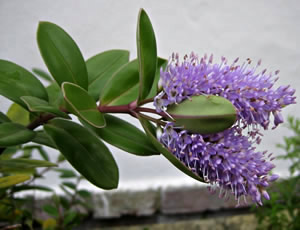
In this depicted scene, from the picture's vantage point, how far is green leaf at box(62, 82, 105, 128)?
0.36 meters

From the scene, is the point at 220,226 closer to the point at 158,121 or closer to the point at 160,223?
the point at 160,223

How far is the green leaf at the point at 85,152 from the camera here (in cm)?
44

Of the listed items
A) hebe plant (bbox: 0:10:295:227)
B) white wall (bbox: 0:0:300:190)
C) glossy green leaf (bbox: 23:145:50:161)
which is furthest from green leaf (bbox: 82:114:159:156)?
white wall (bbox: 0:0:300:190)

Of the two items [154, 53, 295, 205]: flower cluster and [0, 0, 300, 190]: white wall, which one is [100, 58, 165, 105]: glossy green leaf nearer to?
[154, 53, 295, 205]: flower cluster

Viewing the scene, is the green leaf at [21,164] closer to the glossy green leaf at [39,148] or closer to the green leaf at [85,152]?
the green leaf at [85,152]

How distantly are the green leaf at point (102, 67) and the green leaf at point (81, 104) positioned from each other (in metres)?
0.13

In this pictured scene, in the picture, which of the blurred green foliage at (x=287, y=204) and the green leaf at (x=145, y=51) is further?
the blurred green foliage at (x=287, y=204)

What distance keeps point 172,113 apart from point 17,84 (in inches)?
8.8

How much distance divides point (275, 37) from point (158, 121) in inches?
45.9

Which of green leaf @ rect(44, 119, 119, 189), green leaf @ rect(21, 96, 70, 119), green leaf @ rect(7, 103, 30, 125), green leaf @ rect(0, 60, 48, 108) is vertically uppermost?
green leaf @ rect(0, 60, 48, 108)

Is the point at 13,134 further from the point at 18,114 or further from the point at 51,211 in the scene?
the point at 51,211

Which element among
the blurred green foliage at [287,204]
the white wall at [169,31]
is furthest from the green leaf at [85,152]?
the white wall at [169,31]

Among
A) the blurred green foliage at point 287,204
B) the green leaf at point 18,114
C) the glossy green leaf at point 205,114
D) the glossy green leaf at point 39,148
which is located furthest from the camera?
the blurred green foliage at point 287,204

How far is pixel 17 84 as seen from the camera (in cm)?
46
